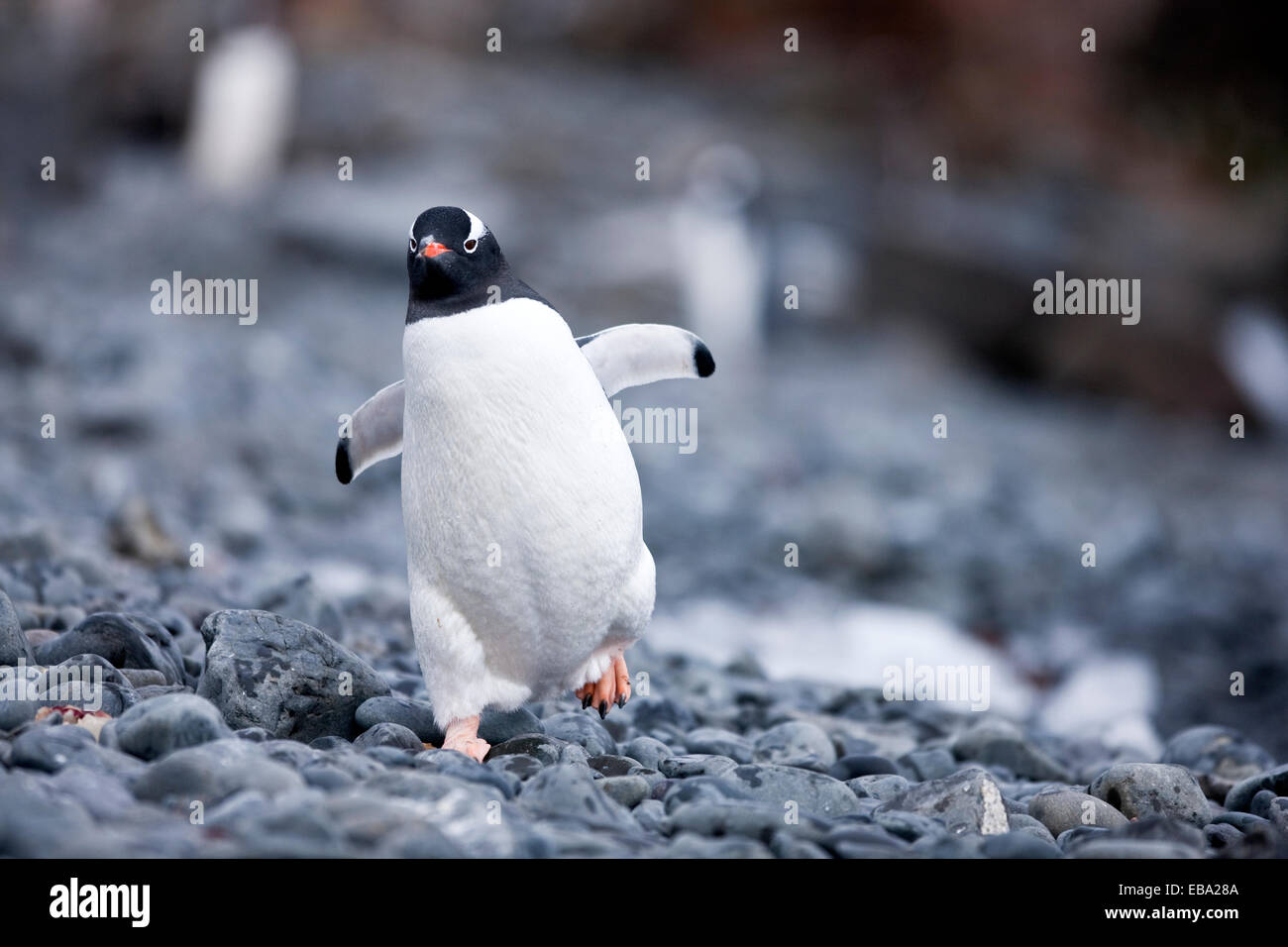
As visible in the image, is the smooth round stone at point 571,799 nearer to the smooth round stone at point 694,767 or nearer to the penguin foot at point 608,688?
the smooth round stone at point 694,767

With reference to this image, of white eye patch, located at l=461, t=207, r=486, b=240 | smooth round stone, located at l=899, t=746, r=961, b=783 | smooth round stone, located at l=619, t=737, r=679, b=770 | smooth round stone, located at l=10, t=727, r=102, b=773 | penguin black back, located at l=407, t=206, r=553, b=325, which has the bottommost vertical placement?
smooth round stone, located at l=899, t=746, r=961, b=783

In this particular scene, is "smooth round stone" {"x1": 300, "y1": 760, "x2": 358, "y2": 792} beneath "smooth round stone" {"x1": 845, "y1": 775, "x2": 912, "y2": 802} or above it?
above

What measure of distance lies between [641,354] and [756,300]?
11244 millimetres

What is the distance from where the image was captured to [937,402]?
1319cm

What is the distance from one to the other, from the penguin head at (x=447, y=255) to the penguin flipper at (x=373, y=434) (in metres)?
0.47

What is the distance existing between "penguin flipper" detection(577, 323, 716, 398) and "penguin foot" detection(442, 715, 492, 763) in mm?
1080

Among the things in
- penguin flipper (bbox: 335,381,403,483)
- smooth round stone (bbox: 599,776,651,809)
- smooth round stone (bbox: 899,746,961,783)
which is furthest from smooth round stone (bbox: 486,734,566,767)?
smooth round stone (bbox: 899,746,961,783)

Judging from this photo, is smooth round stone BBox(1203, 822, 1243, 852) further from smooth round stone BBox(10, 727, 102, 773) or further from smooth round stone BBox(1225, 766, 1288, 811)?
smooth round stone BBox(10, 727, 102, 773)

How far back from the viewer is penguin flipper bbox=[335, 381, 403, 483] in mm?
3881

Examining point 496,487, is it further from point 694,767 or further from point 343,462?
point 694,767

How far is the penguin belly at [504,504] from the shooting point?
3445 millimetres

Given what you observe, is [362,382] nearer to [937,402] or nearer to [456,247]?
[937,402]

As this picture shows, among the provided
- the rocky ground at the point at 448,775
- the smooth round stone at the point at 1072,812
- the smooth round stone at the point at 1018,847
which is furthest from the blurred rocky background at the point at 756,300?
the smooth round stone at the point at 1018,847

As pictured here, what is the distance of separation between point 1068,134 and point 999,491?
13.4 metres
